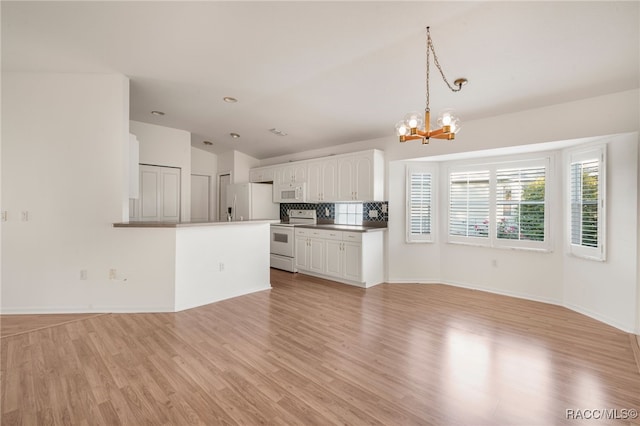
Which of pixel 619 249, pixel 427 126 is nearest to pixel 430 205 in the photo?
pixel 619 249

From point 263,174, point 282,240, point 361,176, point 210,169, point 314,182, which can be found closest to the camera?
point 361,176

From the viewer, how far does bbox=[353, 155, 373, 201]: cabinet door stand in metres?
5.00

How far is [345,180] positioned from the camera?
5367 millimetres

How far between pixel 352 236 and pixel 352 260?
39 cm

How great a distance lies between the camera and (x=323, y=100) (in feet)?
13.5

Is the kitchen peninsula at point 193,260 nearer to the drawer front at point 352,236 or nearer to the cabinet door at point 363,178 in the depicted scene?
the drawer front at point 352,236

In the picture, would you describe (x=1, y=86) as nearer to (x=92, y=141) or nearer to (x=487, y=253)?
(x=92, y=141)

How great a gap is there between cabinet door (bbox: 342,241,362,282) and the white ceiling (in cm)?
211

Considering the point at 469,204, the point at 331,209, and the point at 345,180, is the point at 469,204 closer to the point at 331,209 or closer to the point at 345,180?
the point at 345,180

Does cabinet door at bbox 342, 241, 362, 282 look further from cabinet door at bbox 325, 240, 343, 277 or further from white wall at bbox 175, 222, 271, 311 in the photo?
white wall at bbox 175, 222, 271, 311

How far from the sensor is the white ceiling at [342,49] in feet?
7.90

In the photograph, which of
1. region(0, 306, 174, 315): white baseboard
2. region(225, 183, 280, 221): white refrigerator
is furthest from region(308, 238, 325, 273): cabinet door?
region(0, 306, 174, 315): white baseboard

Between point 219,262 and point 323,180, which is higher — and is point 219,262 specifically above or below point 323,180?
below

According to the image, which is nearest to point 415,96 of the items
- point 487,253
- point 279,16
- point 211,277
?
point 279,16
